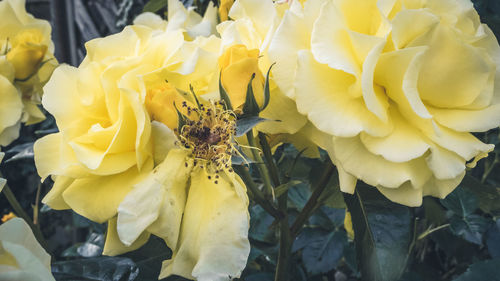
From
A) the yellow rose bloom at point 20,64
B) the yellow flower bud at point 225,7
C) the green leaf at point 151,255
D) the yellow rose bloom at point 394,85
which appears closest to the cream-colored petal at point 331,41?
the yellow rose bloom at point 394,85

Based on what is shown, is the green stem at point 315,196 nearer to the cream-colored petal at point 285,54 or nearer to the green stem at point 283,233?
the green stem at point 283,233

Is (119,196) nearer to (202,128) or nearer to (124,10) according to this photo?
(202,128)

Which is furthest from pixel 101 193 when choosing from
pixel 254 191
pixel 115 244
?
pixel 254 191

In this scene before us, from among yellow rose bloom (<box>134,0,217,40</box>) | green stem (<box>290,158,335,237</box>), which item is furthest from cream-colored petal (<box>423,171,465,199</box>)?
yellow rose bloom (<box>134,0,217,40</box>)

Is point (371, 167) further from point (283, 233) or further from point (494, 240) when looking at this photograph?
point (494, 240)

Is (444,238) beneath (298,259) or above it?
above

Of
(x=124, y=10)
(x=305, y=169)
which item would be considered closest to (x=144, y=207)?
(x=305, y=169)

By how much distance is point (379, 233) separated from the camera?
0.52 metres

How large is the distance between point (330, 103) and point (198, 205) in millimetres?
161

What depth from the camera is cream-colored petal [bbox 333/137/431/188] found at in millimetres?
413

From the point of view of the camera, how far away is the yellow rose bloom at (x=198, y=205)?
0.38 meters

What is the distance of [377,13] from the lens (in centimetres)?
45

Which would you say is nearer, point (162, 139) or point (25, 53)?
point (162, 139)

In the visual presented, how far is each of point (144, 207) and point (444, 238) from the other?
657 millimetres
